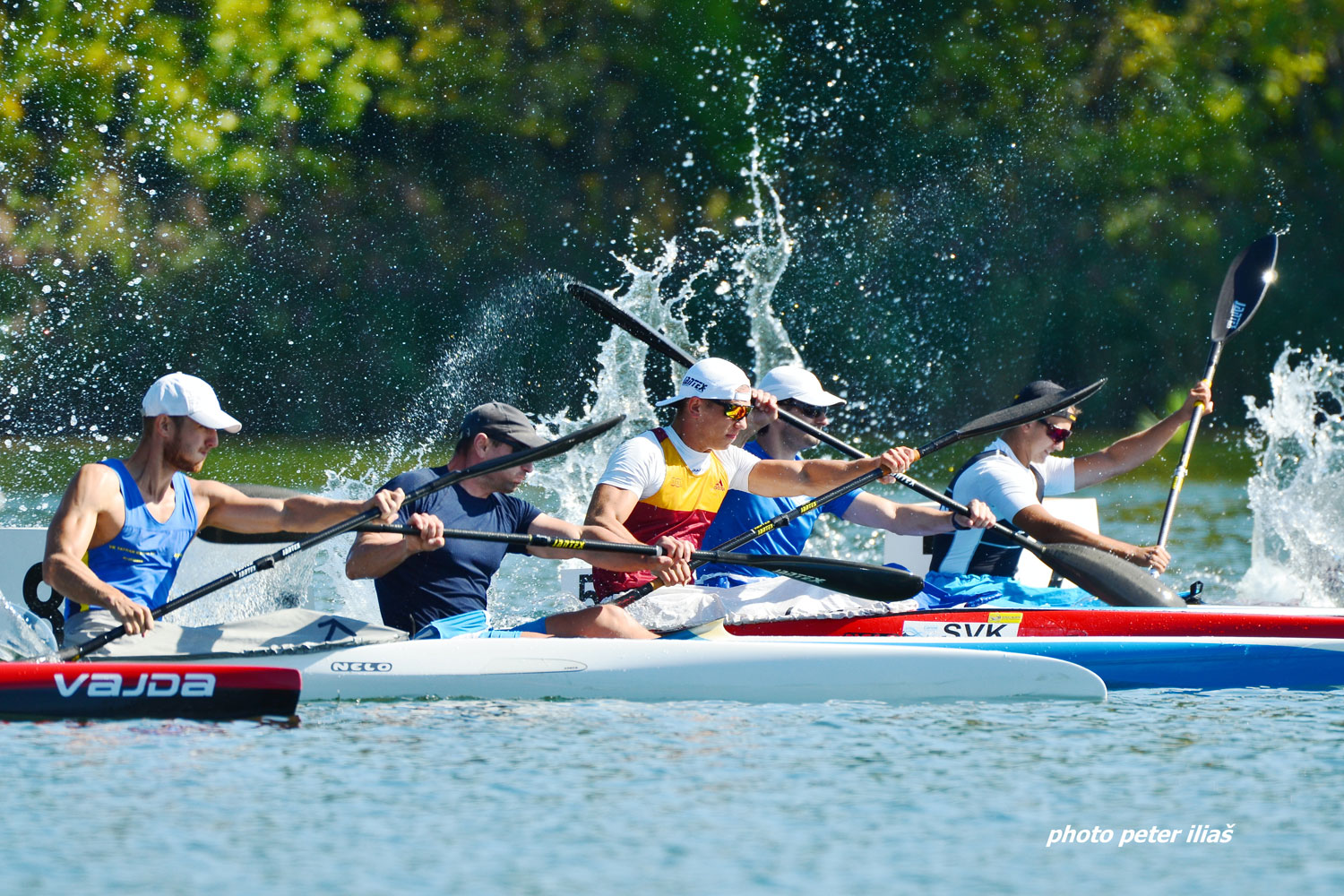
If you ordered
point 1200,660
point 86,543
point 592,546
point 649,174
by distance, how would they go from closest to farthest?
point 86,543, point 592,546, point 1200,660, point 649,174

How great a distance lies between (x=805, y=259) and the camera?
2434 cm

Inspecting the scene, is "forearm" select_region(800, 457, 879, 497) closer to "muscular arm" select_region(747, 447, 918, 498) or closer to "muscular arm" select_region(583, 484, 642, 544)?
"muscular arm" select_region(747, 447, 918, 498)

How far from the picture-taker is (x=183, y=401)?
19.7 ft

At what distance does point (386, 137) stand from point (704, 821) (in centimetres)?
2125

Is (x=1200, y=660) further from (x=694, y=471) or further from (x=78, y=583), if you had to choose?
(x=78, y=583)

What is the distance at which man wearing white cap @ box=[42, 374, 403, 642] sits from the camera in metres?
5.88

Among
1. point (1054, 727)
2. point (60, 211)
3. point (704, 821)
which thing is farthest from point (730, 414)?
point (60, 211)

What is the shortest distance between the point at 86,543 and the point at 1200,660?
14.2ft

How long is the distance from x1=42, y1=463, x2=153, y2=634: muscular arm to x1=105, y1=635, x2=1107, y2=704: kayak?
73 centimetres

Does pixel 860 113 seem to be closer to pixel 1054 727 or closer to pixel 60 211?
pixel 60 211

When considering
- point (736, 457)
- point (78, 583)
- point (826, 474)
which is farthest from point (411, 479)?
point (826, 474)

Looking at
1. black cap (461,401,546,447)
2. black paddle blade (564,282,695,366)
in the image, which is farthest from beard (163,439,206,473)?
black paddle blade (564,282,695,366)

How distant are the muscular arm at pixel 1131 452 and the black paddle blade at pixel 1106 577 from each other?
1.16 metres

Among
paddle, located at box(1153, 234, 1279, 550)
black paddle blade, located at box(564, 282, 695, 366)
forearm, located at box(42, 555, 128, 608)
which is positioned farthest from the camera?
paddle, located at box(1153, 234, 1279, 550)
